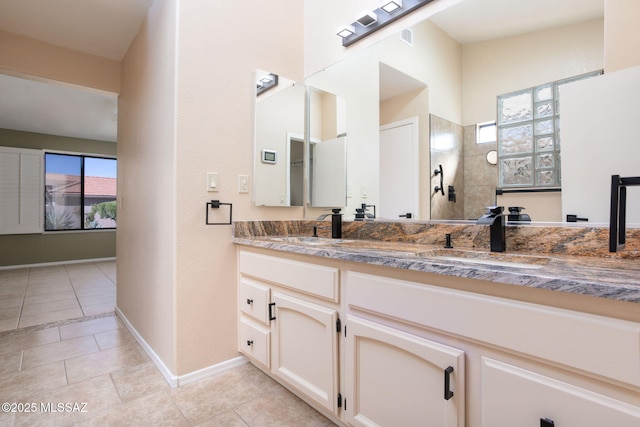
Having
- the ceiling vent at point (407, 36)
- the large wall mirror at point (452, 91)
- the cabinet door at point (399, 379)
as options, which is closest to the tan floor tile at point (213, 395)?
the cabinet door at point (399, 379)

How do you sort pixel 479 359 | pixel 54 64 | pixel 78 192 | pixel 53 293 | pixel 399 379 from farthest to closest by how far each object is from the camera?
pixel 78 192, pixel 53 293, pixel 54 64, pixel 399 379, pixel 479 359

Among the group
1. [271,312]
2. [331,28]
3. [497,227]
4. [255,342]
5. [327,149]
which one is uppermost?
[331,28]

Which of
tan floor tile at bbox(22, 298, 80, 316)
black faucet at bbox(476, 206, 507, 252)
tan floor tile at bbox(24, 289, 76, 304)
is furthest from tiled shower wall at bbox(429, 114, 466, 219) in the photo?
tan floor tile at bbox(24, 289, 76, 304)

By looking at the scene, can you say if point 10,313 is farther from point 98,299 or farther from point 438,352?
point 438,352

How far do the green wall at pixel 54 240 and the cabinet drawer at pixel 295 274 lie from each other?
6008 mm

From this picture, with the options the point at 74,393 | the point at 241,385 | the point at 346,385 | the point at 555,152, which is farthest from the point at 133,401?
the point at 555,152

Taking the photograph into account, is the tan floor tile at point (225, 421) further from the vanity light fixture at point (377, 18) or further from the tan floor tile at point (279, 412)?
the vanity light fixture at point (377, 18)

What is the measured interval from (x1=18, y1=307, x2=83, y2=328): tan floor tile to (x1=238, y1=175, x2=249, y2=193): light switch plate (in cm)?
237

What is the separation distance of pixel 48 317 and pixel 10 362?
1071mm

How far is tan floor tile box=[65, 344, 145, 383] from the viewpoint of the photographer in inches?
78.0

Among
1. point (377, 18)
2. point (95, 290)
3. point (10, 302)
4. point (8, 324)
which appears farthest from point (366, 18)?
point (10, 302)

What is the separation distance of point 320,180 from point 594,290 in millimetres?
1836

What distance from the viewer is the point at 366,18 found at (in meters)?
1.94

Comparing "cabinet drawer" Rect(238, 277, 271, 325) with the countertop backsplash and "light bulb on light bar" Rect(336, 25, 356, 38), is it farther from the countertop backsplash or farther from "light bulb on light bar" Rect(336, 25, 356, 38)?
"light bulb on light bar" Rect(336, 25, 356, 38)
